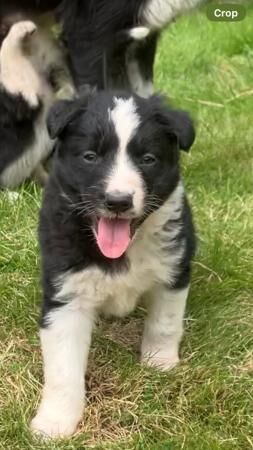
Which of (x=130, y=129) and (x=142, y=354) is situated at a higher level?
(x=130, y=129)

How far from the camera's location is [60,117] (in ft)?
8.45

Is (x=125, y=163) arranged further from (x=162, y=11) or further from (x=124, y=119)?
(x=162, y=11)

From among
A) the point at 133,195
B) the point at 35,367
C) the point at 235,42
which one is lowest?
the point at 235,42

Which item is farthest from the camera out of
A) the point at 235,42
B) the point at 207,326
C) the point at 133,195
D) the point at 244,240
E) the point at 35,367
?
the point at 235,42

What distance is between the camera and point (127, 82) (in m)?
4.14

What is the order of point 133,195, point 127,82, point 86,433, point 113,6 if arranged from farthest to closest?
1. point 127,82
2. point 113,6
3. point 86,433
4. point 133,195

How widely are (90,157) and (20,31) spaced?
1700mm

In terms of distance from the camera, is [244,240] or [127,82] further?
[127,82]

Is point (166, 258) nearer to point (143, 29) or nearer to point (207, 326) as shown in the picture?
point (207, 326)

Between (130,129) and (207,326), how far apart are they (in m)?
0.82

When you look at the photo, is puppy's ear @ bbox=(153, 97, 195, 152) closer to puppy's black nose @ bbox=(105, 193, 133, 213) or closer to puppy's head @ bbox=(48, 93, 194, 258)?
puppy's head @ bbox=(48, 93, 194, 258)

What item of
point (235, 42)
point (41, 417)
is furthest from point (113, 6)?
point (235, 42)

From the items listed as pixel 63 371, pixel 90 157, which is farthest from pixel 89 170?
pixel 63 371

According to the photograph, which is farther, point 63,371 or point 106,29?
point 106,29
